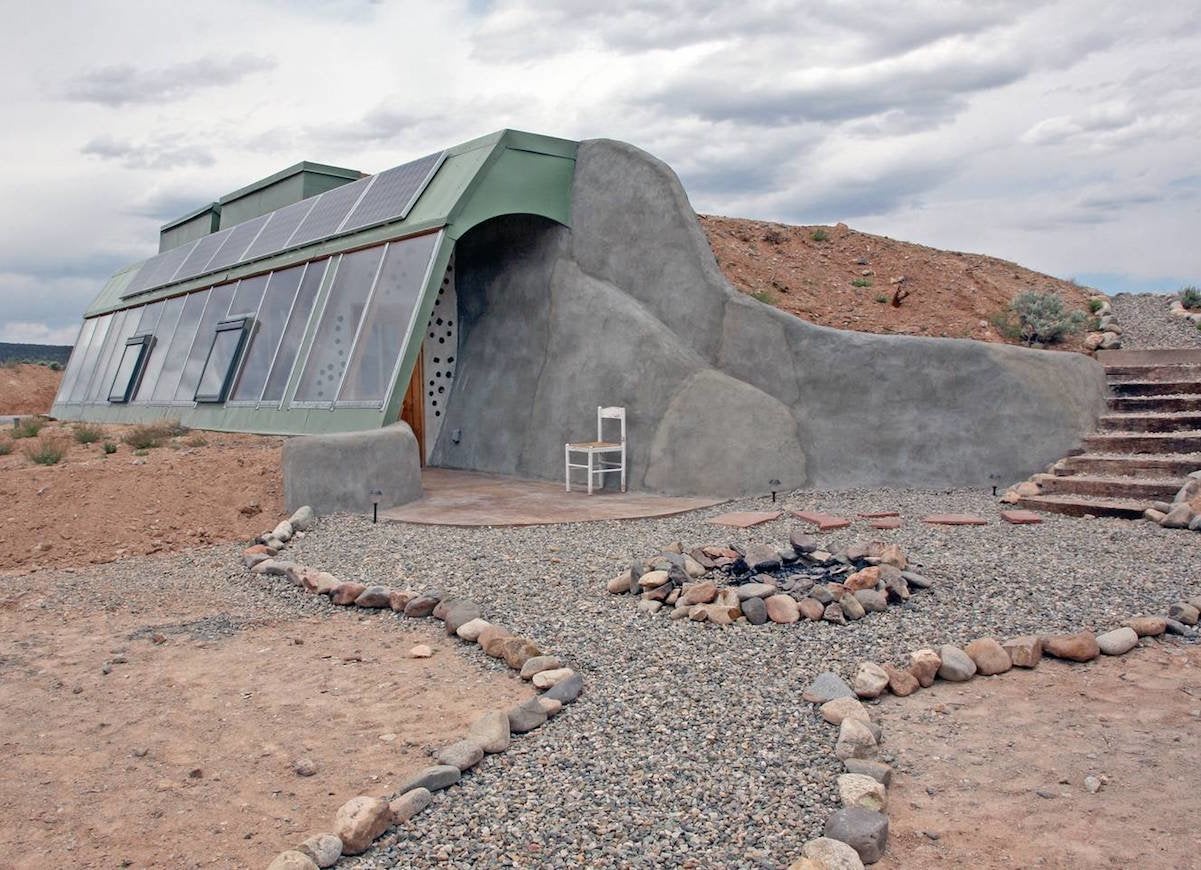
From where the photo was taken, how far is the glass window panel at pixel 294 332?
10.5 meters

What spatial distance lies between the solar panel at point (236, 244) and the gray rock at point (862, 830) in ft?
40.2

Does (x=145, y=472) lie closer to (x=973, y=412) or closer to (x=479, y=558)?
(x=479, y=558)

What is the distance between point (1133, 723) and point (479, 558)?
3.90 metres

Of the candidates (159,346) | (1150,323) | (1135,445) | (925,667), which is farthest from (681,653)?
(159,346)

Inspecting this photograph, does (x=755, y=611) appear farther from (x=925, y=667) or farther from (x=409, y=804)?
(x=409, y=804)

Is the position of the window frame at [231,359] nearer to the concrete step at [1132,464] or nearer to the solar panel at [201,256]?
the solar panel at [201,256]

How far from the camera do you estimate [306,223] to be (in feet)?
39.0

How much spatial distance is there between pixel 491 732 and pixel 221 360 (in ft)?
32.3

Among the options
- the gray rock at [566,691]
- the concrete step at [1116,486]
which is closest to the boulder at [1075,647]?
the gray rock at [566,691]

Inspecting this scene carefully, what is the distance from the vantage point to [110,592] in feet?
20.1

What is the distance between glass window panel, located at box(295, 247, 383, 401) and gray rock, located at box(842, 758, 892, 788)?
7588mm

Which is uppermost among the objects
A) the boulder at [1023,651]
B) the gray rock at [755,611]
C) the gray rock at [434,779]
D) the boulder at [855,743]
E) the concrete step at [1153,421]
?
the concrete step at [1153,421]

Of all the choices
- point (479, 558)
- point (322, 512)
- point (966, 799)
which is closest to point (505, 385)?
point (322, 512)

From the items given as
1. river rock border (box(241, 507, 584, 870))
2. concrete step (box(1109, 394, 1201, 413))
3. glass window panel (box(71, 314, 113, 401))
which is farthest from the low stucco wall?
glass window panel (box(71, 314, 113, 401))
